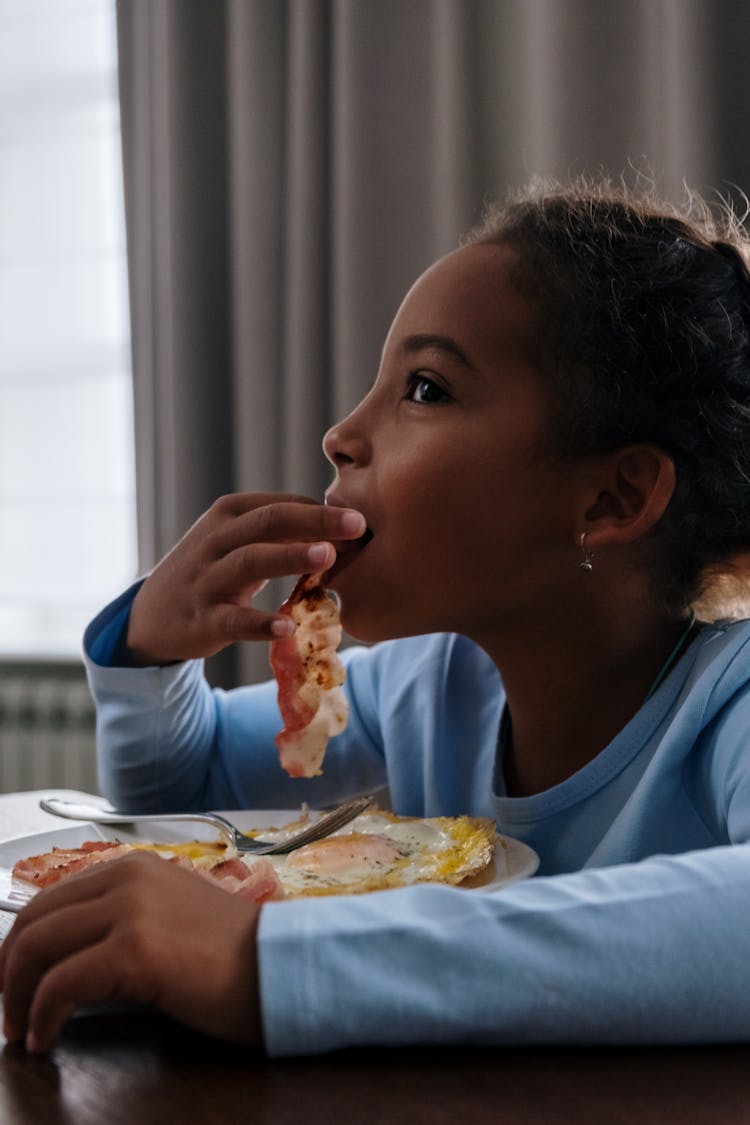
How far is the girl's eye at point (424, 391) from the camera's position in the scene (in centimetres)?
105

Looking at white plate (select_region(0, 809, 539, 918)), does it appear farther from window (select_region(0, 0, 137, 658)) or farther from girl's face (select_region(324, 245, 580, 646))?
window (select_region(0, 0, 137, 658))

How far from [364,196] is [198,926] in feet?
7.33

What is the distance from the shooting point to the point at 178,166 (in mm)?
2787

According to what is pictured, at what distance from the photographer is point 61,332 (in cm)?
332

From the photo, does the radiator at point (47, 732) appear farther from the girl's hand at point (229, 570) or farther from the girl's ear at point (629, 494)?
the girl's ear at point (629, 494)

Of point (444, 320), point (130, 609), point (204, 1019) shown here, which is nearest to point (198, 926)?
point (204, 1019)

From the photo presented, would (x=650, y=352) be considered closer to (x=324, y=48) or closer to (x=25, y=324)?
(x=324, y=48)

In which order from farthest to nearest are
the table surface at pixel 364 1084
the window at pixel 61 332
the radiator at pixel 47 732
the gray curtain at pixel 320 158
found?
the window at pixel 61 332 < the radiator at pixel 47 732 < the gray curtain at pixel 320 158 < the table surface at pixel 364 1084

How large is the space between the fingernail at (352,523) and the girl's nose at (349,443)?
0.08m

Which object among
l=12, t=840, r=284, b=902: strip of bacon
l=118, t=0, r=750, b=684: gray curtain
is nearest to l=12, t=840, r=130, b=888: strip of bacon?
l=12, t=840, r=284, b=902: strip of bacon

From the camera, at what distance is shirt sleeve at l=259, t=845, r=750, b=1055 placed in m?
0.53

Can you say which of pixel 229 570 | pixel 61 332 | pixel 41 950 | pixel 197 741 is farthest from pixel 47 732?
pixel 41 950

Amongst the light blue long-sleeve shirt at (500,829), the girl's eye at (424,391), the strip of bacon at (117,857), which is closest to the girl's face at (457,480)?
the girl's eye at (424,391)

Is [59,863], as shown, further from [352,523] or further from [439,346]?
[439,346]
